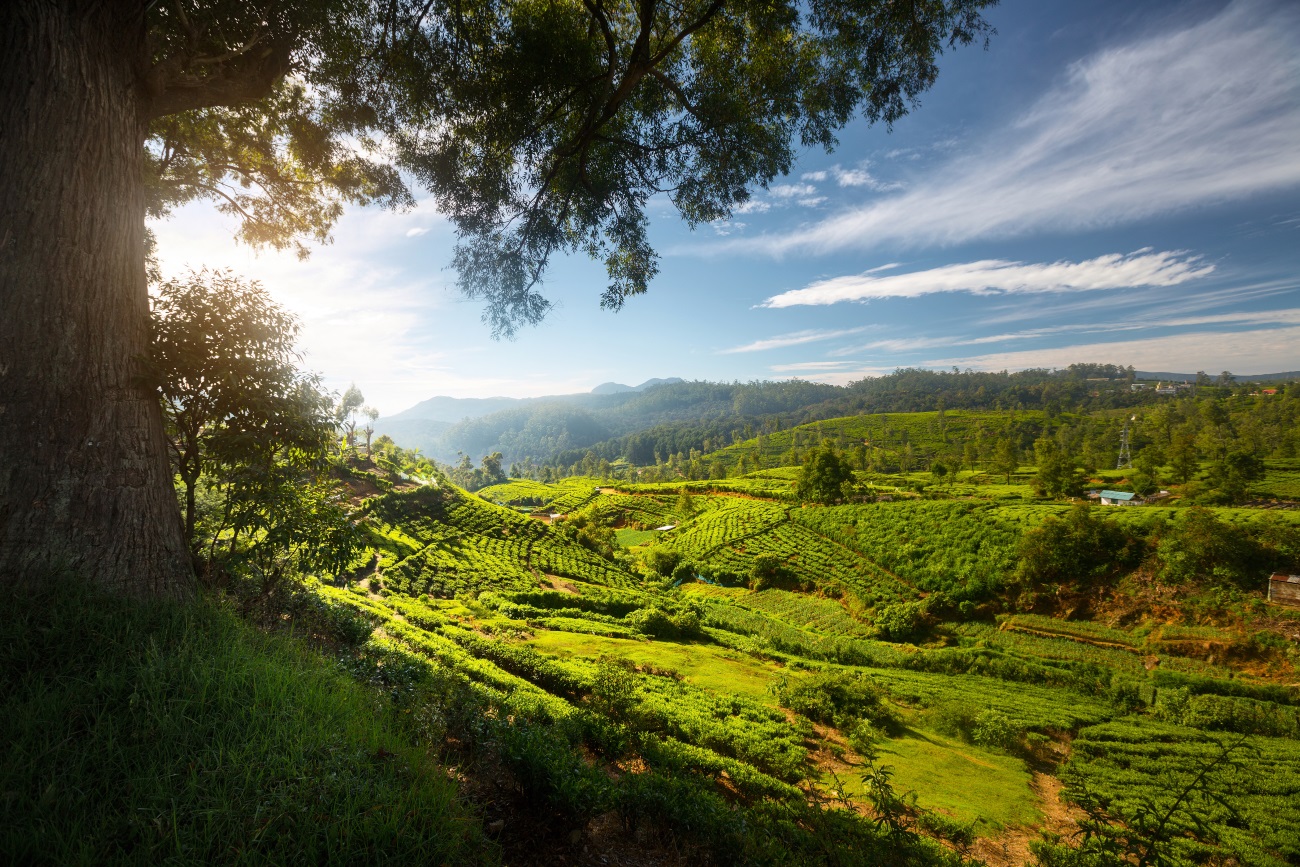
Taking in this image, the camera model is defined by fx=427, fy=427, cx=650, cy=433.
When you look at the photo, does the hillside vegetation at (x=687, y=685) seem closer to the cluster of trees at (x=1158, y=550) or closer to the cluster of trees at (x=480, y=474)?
the cluster of trees at (x=1158, y=550)

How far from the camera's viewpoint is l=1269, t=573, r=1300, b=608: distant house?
907 inches

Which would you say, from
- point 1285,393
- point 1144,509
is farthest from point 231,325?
point 1285,393

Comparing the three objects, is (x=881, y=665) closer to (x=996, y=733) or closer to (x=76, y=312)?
(x=996, y=733)

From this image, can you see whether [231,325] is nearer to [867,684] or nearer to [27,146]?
[27,146]

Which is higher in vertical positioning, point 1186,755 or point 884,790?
point 884,790

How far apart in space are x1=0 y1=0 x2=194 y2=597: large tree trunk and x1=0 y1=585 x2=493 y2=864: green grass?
59 centimetres

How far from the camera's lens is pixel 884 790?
4203 mm

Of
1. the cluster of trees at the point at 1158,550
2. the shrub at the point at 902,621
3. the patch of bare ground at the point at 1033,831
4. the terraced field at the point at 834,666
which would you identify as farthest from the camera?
the shrub at the point at 902,621

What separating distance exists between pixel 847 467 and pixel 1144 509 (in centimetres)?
2337

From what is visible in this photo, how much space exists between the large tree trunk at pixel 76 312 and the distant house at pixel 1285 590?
4402 centimetres

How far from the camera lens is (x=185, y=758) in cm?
241

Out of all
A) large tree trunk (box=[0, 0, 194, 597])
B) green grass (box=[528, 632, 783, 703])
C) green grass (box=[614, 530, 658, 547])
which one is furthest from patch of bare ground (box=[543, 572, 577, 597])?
large tree trunk (box=[0, 0, 194, 597])

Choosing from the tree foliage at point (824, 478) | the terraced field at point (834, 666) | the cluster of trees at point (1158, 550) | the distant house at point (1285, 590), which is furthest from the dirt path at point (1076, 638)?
the tree foliage at point (824, 478)

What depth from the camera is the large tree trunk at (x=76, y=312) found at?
3.47m
